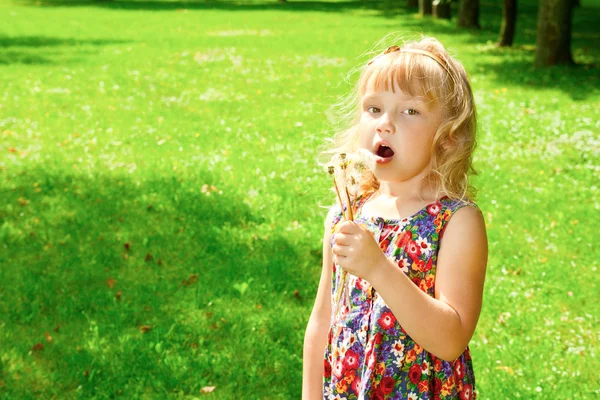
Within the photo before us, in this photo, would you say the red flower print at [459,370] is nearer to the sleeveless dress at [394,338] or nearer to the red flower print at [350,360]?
the sleeveless dress at [394,338]

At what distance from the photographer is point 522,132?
36.0 ft

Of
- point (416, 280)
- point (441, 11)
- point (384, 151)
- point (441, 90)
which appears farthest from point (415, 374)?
point (441, 11)

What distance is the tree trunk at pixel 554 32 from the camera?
Answer: 53.3 ft

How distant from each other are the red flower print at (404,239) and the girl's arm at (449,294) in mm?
104

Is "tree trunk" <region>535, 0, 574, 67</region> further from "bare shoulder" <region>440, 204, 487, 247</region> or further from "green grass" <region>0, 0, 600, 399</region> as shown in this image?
"bare shoulder" <region>440, 204, 487, 247</region>

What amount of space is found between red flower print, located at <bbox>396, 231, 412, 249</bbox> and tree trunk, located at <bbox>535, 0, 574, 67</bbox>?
49.7 feet

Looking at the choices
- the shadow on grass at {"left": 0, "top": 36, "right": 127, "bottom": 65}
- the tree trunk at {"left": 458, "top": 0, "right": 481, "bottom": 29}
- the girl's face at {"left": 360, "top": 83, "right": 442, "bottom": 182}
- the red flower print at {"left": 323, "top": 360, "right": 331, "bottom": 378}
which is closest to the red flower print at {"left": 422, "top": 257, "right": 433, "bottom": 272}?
the girl's face at {"left": 360, "top": 83, "right": 442, "bottom": 182}

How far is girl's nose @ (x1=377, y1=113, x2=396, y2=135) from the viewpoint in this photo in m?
2.30

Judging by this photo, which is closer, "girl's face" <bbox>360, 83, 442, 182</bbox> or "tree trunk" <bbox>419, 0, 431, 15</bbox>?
"girl's face" <bbox>360, 83, 442, 182</bbox>

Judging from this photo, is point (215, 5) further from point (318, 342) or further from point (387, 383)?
point (387, 383)

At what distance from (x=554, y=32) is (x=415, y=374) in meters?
15.4

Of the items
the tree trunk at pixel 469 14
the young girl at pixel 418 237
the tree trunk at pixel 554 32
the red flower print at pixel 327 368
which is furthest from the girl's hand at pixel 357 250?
the tree trunk at pixel 469 14

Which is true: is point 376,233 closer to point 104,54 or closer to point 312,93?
point 312,93

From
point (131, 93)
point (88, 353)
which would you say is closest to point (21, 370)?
point (88, 353)
